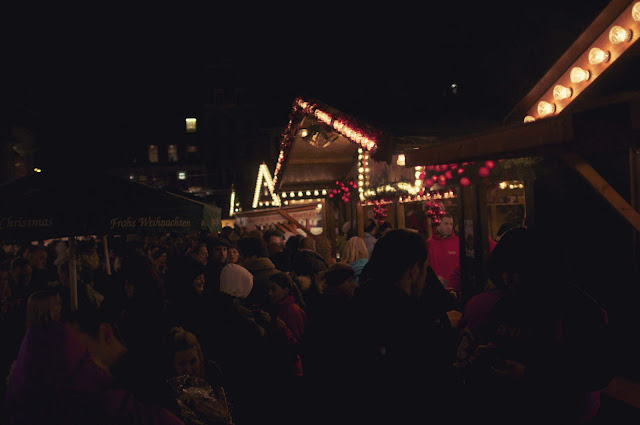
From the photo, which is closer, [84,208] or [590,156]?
[84,208]

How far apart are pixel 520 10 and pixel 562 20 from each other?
55.7 inches

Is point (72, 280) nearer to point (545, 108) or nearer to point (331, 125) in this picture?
point (545, 108)

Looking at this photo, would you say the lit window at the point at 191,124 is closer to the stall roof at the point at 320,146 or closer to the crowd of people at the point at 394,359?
the stall roof at the point at 320,146

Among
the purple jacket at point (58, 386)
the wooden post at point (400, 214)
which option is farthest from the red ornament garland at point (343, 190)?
the purple jacket at point (58, 386)

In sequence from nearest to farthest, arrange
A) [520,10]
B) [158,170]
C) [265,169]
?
[520,10] → [265,169] → [158,170]

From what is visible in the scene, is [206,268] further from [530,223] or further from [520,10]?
[520,10]

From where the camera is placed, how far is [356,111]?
8547mm

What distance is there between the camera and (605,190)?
3.12 metres

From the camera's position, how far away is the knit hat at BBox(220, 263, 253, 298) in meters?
4.98

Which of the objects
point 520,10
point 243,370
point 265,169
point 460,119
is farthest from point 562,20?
point 265,169

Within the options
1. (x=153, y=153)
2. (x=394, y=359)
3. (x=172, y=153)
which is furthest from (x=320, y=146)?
(x=153, y=153)

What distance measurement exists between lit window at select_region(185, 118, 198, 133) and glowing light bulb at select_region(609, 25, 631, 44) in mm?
65060

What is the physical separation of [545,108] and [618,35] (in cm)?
105

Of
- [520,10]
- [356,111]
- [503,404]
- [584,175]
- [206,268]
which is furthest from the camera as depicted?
[356,111]
